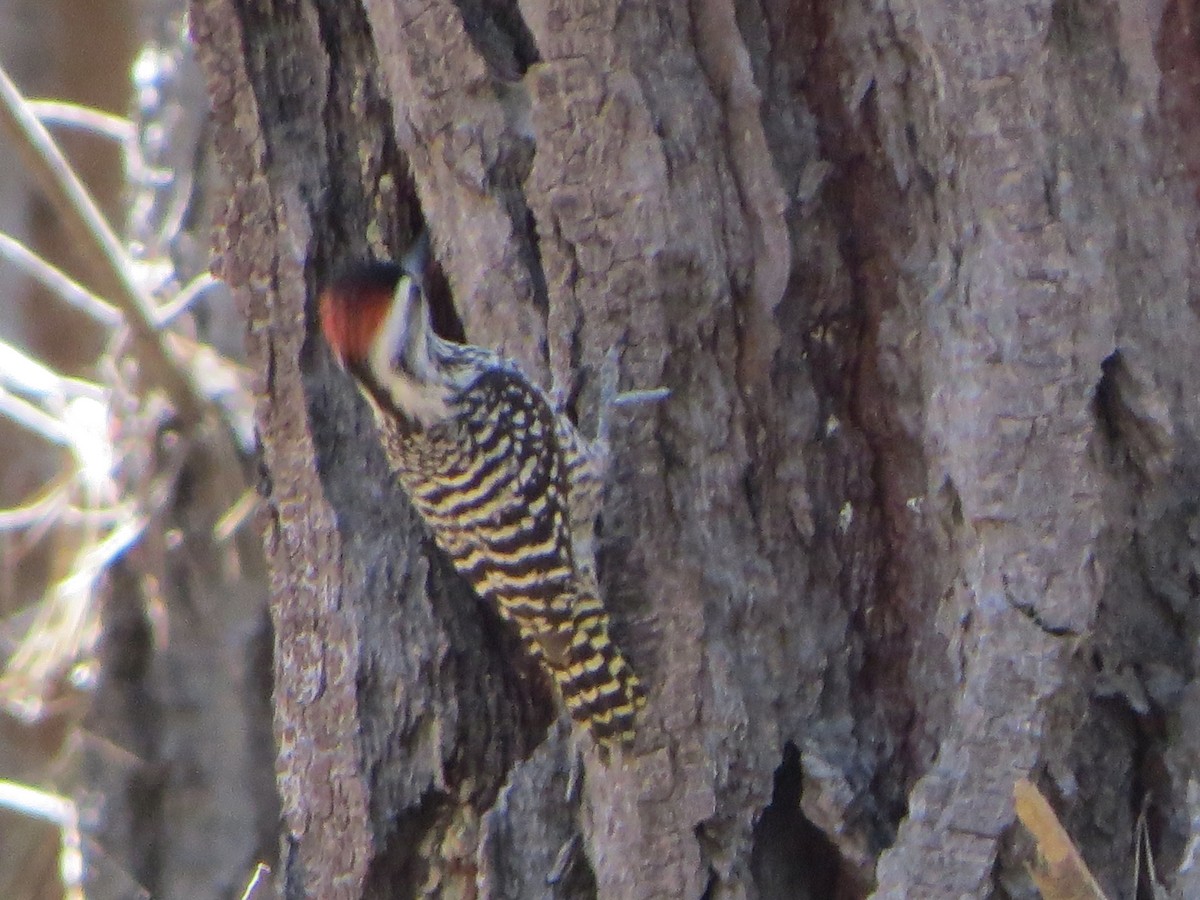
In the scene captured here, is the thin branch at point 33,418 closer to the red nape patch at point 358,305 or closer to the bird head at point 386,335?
the bird head at point 386,335

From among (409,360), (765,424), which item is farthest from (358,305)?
(765,424)

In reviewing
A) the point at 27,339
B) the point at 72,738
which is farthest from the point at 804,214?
the point at 27,339

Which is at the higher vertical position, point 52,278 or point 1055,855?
point 52,278

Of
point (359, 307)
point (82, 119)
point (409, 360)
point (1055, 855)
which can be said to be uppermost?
point (82, 119)

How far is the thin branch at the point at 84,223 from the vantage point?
4.25 meters

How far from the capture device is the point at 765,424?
9.61 feet

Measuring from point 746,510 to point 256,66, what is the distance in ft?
4.59

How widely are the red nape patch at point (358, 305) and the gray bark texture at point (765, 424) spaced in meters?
0.12

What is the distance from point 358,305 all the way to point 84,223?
66.5 inches

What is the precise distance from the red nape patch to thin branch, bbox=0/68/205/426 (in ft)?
4.99

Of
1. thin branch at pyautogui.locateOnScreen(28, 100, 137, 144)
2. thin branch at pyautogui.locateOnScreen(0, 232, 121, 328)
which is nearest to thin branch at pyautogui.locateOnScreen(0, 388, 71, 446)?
thin branch at pyautogui.locateOnScreen(0, 232, 121, 328)

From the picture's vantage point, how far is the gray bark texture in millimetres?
2604

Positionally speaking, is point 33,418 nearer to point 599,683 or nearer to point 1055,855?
point 599,683

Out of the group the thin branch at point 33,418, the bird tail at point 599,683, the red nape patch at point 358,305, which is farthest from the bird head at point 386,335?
the thin branch at point 33,418
